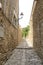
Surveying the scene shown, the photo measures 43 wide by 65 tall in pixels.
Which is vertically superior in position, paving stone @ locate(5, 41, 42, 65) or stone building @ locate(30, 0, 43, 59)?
stone building @ locate(30, 0, 43, 59)

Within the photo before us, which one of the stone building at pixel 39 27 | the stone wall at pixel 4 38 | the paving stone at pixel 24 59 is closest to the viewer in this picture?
the stone wall at pixel 4 38

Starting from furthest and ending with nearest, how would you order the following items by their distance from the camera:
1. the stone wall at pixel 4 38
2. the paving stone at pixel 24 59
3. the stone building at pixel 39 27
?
the stone building at pixel 39 27
the paving stone at pixel 24 59
the stone wall at pixel 4 38

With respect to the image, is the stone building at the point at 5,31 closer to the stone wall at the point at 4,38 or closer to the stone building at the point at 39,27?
the stone wall at the point at 4,38

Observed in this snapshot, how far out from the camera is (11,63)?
6.38 metres

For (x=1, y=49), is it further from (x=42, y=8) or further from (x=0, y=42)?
(x=42, y=8)

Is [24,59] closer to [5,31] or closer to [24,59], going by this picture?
[24,59]

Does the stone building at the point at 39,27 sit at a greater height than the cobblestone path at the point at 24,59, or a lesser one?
greater

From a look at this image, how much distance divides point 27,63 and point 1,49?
1489 mm

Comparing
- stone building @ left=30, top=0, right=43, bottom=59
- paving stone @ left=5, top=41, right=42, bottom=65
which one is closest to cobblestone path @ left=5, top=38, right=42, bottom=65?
paving stone @ left=5, top=41, right=42, bottom=65

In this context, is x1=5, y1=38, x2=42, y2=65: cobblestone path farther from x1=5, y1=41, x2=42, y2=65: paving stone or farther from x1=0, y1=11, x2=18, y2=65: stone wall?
x1=0, y1=11, x2=18, y2=65: stone wall

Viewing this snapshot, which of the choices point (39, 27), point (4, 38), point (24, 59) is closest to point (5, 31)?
point (4, 38)

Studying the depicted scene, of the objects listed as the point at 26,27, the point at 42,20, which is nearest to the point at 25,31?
the point at 26,27

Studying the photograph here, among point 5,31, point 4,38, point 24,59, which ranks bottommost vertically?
point 24,59

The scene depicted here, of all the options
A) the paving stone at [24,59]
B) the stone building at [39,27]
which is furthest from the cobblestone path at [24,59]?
the stone building at [39,27]
